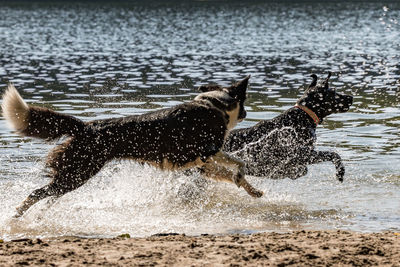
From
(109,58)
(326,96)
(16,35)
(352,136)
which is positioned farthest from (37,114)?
(16,35)

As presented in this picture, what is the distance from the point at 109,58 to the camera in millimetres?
24594

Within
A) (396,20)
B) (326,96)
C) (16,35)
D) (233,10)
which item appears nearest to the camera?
(326,96)

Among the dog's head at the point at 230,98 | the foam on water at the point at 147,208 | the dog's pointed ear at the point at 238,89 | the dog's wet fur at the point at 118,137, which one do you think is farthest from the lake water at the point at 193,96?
the dog's pointed ear at the point at 238,89

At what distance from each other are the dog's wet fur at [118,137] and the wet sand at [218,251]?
1.42 metres

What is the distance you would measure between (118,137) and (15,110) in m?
1.14

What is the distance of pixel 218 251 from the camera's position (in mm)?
5258

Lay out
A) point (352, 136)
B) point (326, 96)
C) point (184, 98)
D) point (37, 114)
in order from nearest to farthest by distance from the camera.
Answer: point (37, 114) < point (326, 96) < point (352, 136) < point (184, 98)

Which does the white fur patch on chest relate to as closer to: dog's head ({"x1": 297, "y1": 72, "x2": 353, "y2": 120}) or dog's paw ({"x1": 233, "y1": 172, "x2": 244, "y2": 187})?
dog's paw ({"x1": 233, "y1": 172, "x2": 244, "y2": 187})

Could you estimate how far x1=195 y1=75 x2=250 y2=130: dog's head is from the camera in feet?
25.0

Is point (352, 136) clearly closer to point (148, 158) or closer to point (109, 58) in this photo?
point (148, 158)

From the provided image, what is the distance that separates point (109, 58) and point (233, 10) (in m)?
31.3

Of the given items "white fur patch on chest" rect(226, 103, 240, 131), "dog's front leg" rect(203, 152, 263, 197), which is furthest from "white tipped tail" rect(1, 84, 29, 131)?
"white fur patch on chest" rect(226, 103, 240, 131)

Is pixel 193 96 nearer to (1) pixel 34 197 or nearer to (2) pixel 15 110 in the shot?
(1) pixel 34 197

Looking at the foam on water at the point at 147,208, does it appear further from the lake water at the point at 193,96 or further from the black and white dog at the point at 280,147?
the black and white dog at the point at 280,147
